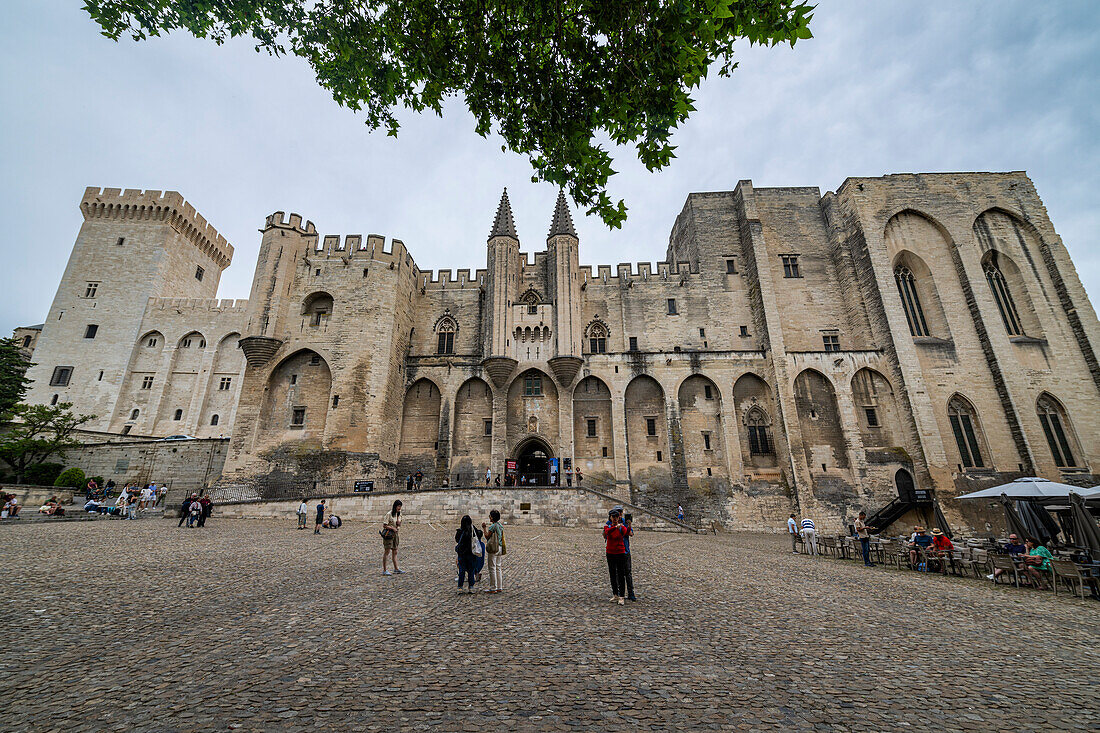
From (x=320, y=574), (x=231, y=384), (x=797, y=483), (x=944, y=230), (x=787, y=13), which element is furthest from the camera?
(x=231, y=384)

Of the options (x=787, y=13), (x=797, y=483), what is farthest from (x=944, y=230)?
(x=787, y=13)

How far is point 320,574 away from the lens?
770cm

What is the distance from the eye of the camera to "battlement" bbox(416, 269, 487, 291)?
1116 inches

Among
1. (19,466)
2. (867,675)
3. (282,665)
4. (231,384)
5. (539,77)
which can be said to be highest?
(231,384)

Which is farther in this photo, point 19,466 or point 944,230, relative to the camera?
A: point 944,230

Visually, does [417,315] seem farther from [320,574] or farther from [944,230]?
[944,230]

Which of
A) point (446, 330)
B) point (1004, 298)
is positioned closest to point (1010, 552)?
point (1004, 298)

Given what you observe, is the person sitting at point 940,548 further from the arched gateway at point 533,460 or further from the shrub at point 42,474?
the shrub at point 42,474

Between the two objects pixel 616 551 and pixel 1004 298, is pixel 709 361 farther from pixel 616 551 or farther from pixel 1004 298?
pixel 616 551

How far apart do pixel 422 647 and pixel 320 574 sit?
15.0 feet

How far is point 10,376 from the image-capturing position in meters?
23.8

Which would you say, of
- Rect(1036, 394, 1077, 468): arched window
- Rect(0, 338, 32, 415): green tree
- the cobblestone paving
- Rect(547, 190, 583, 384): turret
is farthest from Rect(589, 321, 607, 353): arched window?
Rect(0, 338, 32, 415): green tree

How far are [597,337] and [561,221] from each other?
7539mm

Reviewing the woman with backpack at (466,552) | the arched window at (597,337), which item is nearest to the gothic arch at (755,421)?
the arched window at (597,337)
